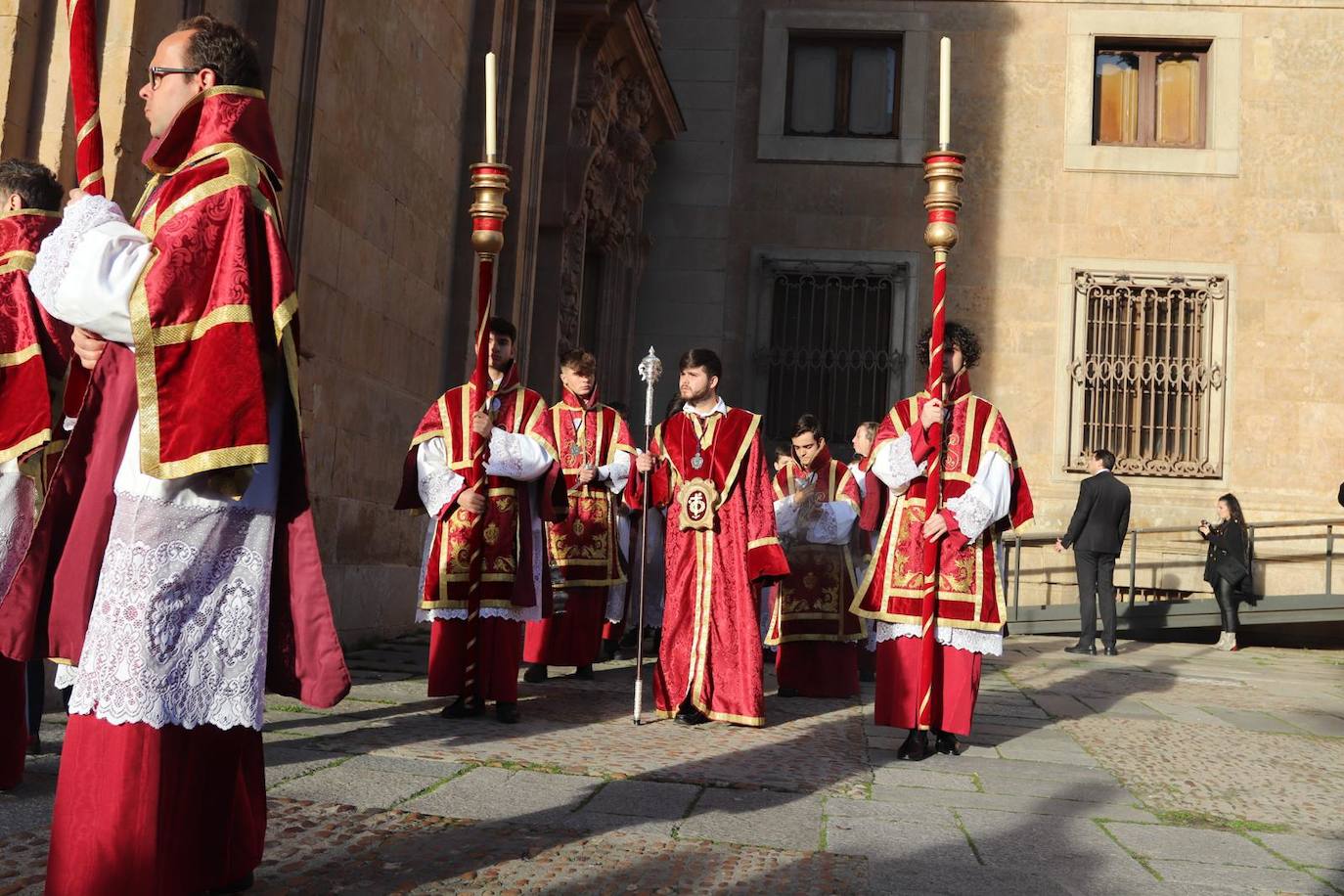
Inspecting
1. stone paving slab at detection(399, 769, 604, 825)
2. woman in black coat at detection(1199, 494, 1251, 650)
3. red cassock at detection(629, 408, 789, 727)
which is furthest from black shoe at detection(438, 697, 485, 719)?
woman in black coat at detection(1199, 494, 1251, 650)

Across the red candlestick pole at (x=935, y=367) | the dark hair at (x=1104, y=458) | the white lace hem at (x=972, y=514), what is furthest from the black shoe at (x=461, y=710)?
the dark hair at (x=1104, y=458)

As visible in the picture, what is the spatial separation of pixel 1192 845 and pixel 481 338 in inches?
143

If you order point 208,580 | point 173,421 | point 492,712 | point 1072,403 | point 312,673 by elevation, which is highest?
point 1072,403

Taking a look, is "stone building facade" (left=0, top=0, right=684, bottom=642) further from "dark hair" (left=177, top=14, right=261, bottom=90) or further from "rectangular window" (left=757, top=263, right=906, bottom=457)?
"rectangular window" (left=757, top=263, right=906, bottom=457)

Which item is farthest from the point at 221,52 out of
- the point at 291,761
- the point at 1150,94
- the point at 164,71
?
the point at 1150,94

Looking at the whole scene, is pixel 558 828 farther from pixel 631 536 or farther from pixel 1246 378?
pixel 1246 378

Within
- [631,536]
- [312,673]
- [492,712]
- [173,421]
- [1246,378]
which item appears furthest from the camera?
[1246,378]

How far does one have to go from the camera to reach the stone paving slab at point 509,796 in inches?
167

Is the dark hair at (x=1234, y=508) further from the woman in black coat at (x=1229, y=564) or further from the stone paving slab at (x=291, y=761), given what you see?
the stone paving slab at (x=291, y=761)

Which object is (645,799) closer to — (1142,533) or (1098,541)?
(1098,541)

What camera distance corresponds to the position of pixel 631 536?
33.4 feet

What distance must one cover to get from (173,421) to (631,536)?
290 inches

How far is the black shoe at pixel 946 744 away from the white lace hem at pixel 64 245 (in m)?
4.38

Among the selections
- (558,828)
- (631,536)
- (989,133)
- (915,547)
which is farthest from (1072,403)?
(558,828)
